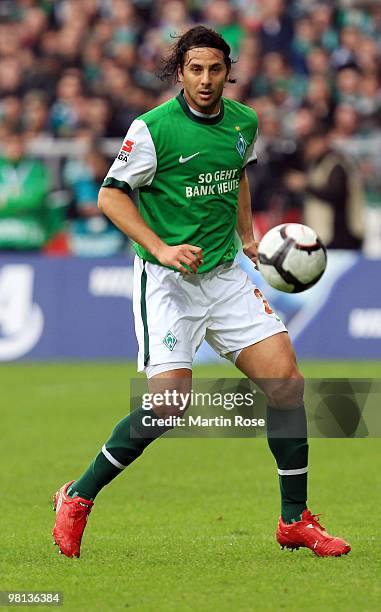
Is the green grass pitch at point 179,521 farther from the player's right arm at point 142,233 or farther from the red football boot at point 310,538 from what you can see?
the player's right arm at point 142,233

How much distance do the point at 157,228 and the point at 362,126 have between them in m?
11.9

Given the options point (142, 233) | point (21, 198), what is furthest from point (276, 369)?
point (21, 198)

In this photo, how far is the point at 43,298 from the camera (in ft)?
51.1

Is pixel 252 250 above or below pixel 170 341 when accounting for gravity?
above

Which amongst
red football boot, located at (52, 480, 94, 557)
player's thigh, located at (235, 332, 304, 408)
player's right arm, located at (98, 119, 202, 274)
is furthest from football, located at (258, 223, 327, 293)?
red football boot, located at (52, 480, 94, 557)

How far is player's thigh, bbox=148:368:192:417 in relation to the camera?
20.4 ft

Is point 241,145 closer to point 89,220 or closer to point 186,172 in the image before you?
point 186,172

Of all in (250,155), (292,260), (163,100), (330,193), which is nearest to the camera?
(292,260)

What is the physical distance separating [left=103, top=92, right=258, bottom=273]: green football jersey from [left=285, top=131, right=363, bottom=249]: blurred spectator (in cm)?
968

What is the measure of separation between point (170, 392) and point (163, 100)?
12.0 meters

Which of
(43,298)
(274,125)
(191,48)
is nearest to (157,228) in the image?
(191,48)

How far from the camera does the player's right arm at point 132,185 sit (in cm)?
612

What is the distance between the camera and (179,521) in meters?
7.42

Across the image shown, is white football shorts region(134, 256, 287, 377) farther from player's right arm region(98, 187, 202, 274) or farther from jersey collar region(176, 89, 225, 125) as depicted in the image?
jersey collar region(176, 89, 225, 125)
